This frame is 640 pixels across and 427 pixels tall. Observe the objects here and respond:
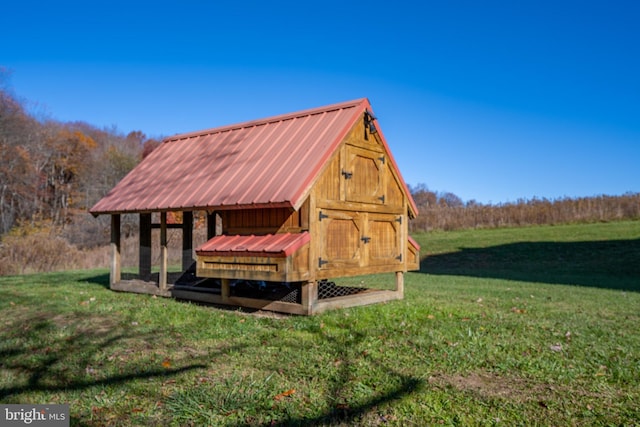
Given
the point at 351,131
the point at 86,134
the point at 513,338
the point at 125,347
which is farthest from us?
the point at 86,134

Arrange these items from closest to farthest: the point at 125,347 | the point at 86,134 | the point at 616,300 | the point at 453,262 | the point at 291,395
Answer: the point at 291,395
the point at 125,347
the point at 616,300
the point at 453,262
the point at 86,134

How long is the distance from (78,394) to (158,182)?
7.37 m

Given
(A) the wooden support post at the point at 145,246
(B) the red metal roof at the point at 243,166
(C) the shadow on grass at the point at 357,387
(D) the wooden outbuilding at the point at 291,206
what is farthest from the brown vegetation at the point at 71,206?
(C) the shadow on grass at the point at 357,387

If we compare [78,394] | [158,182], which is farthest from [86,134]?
[78,394]

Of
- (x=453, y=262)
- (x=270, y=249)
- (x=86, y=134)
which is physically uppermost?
(x=86, y=134)

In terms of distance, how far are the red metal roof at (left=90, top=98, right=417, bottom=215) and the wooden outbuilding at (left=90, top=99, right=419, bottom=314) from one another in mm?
28

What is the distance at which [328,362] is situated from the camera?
5.57 m

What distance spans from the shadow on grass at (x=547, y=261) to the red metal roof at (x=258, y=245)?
11.6 metres

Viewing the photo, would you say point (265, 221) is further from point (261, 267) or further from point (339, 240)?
point (339, 240)

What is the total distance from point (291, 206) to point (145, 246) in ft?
21.9

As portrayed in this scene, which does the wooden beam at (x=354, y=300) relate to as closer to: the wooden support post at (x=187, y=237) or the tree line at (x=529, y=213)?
the wooden support post at (x=187, y=237)

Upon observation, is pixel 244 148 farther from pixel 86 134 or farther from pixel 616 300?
pixel 86 134

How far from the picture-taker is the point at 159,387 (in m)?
4.70

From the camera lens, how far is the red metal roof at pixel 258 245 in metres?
7.80
